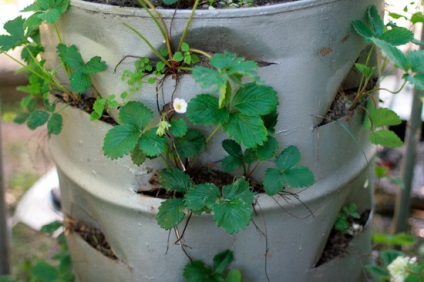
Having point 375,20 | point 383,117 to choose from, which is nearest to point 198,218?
point 383,117

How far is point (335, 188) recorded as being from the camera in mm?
1314

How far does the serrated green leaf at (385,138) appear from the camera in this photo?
1266mm

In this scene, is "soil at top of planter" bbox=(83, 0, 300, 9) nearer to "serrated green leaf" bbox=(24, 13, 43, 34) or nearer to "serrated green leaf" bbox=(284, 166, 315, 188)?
"serrated green leaf" bbox=(24, 13, 43, 34)

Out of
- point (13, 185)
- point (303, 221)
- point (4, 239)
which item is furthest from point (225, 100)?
point (13, 185)

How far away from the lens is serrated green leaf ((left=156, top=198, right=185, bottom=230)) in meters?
1.16

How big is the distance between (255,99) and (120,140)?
0.26 meters

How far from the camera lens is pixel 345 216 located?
144 centimetres

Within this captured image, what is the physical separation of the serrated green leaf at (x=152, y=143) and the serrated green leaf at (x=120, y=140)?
0.01 m

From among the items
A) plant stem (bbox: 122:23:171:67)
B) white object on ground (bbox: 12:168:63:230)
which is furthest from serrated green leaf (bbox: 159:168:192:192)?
white object on ground (bbox: 12:168:63:230)

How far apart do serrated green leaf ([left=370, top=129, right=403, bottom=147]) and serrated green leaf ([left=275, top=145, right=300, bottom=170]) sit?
20 centimetres

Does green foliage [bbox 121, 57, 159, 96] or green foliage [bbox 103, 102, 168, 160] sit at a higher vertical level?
green foliage [bbox 121, 57, 159, 96]

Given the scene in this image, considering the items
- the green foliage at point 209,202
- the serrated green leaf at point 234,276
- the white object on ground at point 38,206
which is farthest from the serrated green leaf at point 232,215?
the white object on ground at point 38,206

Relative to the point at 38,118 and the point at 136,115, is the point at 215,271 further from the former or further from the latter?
the point at 38,118

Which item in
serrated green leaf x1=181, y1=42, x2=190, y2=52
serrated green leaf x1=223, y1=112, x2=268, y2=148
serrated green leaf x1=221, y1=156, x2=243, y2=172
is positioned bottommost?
serrated green leaf x1=221, y1=156, x2=243, y2=172
